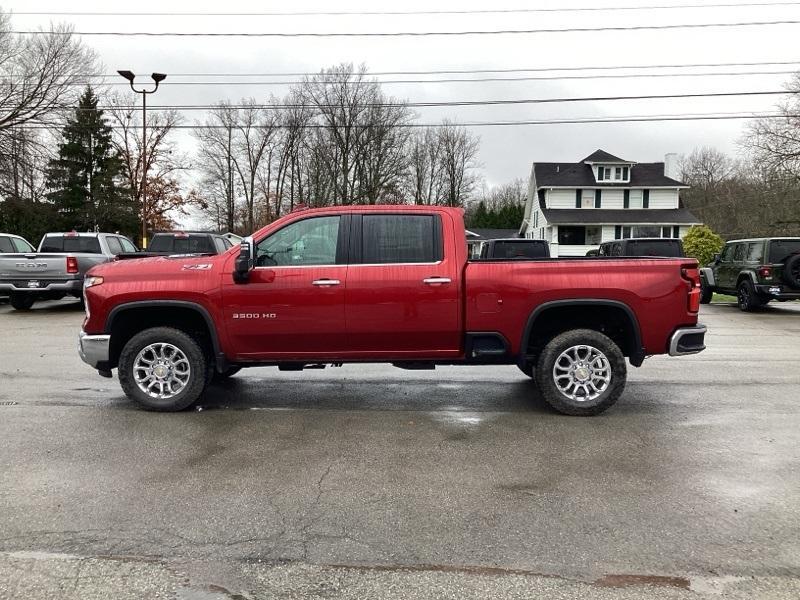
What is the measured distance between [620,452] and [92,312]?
498 cm

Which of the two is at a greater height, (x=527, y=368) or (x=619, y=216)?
(x=619, y=216)

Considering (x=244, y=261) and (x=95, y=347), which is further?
(x=95, y=347)

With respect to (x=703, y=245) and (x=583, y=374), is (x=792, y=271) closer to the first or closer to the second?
(x=583, y=374)

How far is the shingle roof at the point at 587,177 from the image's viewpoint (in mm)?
46906

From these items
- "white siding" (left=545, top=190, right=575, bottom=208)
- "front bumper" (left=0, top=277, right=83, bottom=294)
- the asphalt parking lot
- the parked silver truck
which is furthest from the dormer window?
the asphalt parking lot

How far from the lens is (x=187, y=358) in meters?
5.77

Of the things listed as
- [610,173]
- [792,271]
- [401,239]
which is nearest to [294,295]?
[401,239]

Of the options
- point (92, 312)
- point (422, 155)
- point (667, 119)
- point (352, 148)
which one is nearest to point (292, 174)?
point (352, 148)

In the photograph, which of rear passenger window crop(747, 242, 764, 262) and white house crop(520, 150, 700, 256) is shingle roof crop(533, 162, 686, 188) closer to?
white house crop(520, 150, 700, 256)

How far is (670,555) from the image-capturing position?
3129mm

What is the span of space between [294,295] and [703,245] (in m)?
24.4

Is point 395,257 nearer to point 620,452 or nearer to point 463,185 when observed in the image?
point 620,452

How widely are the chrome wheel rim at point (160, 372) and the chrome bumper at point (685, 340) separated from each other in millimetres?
4719

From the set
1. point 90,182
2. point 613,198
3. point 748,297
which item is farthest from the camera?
point 613,198
